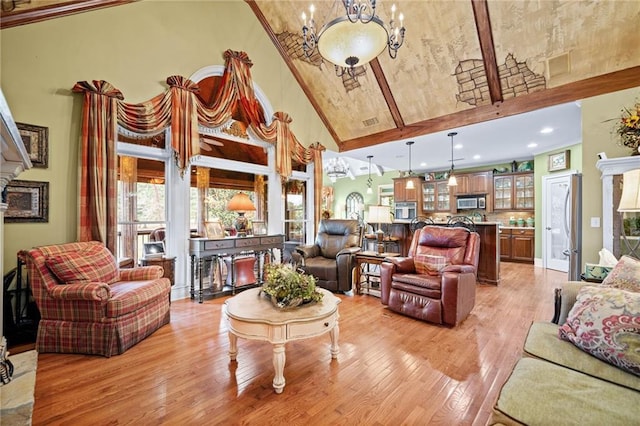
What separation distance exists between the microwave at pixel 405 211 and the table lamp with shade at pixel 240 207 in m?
5.92

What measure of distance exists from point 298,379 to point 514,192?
754 cm

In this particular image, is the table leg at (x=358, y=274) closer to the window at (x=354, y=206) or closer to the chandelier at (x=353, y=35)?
the chandelier at (x=353, y=35)

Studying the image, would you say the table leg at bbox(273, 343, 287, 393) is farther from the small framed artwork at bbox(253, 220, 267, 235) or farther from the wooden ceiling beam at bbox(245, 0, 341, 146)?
the wooden ceiling beam at bbox(245, 0, 341, 146)

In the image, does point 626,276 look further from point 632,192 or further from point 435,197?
point 435,197

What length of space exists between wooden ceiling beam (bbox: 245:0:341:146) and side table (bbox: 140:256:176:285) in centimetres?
403

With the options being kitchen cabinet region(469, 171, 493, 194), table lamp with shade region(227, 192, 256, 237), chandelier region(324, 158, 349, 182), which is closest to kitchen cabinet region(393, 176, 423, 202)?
kitchen cabinet region(469, 171, 493, 194)

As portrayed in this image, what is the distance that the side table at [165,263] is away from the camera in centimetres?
361

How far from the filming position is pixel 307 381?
1984mm

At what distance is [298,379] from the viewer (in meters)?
2.01

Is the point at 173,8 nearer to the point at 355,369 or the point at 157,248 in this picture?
the point at 157,248

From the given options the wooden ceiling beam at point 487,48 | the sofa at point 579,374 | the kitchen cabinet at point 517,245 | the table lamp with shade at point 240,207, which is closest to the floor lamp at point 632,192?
the sofa at point 579,374

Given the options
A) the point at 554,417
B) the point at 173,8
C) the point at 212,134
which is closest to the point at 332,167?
the point at 212,134

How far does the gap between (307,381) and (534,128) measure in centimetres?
544

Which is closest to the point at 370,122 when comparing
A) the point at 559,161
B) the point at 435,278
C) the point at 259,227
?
the point at 259,227
